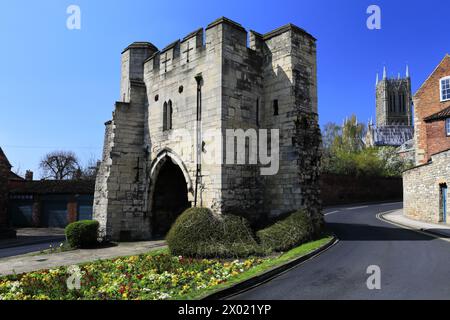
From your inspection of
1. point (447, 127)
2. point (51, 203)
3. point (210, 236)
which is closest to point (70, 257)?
point (210, 236)

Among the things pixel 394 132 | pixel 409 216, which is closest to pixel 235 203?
pixel 409 216

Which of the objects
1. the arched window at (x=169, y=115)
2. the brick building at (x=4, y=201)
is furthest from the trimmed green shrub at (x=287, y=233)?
the brick building at (x=4, y=201)

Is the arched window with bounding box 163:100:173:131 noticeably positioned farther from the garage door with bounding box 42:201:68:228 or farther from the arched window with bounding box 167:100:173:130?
the garage door with bounding box 42:201:68:228

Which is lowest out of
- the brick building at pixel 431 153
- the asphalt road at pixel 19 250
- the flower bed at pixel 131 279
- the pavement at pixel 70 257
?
the asphalt road at pixel 19 250

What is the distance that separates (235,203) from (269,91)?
4.55 m

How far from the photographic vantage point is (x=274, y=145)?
41.3ft

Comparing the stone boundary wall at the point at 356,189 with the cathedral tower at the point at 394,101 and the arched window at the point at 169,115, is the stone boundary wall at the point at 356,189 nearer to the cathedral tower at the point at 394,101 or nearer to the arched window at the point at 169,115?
the arched window at the point at 169,115

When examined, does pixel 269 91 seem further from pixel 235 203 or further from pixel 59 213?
pixel 59 213

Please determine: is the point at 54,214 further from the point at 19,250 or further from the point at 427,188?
the point at 427,188

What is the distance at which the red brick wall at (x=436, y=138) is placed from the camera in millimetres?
22206

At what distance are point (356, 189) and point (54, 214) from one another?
93.7ft

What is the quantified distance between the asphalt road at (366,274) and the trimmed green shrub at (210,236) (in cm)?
238

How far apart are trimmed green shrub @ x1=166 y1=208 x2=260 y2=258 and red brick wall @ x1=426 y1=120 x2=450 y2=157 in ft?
57.0

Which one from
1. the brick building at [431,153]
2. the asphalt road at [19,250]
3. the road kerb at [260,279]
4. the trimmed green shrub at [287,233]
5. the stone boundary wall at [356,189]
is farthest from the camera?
the stone boundary wall at [356,189]
